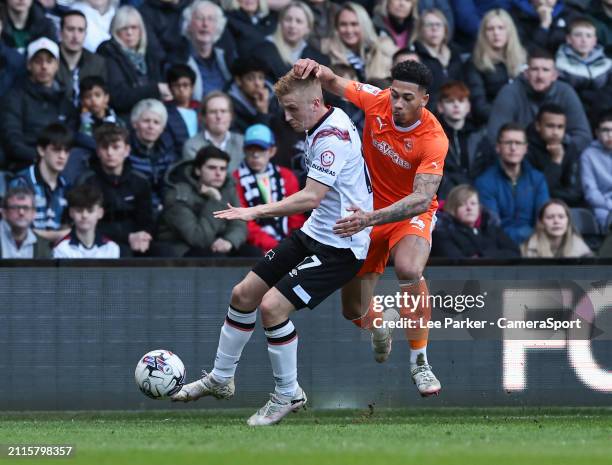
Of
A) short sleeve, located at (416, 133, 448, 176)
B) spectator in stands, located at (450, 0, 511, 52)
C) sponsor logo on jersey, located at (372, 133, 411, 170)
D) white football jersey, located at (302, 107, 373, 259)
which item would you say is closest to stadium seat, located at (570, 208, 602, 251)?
spectator in stands, located at (450, 0, 511, 52)

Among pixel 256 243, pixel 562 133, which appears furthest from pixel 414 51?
pixel 256 243

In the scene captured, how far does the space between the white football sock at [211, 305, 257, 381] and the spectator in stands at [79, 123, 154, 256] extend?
10.5 ft

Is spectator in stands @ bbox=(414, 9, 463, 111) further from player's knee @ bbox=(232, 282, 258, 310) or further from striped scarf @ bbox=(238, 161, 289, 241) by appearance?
player's knee @ bbox=(232, 282, 258, 310)

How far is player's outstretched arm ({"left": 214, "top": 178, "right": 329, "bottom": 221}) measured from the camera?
9.58m

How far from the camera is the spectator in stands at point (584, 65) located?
16.2 meters

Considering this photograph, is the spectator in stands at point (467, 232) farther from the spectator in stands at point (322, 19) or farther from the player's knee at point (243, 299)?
the player's knee at point (243, 299)

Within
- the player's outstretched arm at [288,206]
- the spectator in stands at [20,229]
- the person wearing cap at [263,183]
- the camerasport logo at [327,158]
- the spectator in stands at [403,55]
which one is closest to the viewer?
the player's outstretched arm at [288,206]

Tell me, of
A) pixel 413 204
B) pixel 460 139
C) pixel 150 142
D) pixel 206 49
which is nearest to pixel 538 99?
pixel 460 139

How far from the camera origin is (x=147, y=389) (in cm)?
1062

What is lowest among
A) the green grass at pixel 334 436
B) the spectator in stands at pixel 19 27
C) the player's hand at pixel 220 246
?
the green grass at pixel 334 436

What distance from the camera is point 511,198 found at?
1487 centimetres

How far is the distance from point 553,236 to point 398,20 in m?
3.41

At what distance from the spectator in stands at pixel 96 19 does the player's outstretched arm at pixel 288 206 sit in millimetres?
5478

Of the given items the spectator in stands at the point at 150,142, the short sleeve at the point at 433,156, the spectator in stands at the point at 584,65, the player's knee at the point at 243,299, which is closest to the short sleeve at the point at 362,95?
the short sleeve at the point at 433,156
